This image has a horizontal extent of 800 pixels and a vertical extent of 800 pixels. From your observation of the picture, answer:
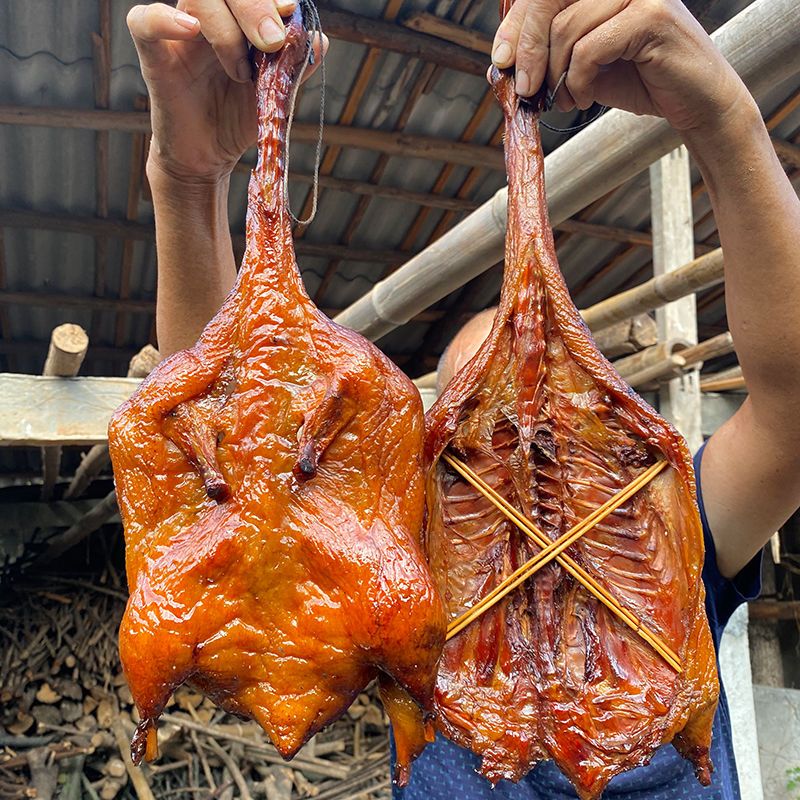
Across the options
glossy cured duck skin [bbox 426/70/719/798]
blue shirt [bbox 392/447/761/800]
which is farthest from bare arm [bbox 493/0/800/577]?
blue shirt [bbox 392/447/761/800]

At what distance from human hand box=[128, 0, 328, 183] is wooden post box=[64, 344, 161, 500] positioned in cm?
134

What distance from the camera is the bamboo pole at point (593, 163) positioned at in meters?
1.71

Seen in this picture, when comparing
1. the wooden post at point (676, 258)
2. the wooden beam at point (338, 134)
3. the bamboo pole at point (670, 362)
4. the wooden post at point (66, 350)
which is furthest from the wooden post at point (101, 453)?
the wooden post at point (676, 258)

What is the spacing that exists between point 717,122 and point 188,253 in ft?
4.93

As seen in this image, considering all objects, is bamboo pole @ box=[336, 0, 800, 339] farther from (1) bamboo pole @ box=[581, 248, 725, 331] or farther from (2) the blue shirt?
(2) the blue shirt

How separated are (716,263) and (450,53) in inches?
105

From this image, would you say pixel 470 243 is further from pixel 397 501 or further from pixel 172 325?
pixel 397 501

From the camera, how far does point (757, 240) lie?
173 centimetres

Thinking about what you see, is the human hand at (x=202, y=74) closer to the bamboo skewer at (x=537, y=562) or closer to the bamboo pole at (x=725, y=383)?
the bamboo skewer at (x=537, y=562)

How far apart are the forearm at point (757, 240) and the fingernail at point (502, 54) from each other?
51 centimetres

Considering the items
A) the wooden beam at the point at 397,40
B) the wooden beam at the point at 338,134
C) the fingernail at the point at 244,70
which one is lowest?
the fingernail at the point at 244,70

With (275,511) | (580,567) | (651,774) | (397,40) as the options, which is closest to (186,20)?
(275,511)

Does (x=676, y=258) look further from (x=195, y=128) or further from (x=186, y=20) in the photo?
(x=186, y=20)

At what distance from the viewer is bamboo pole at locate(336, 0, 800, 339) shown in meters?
1.71
